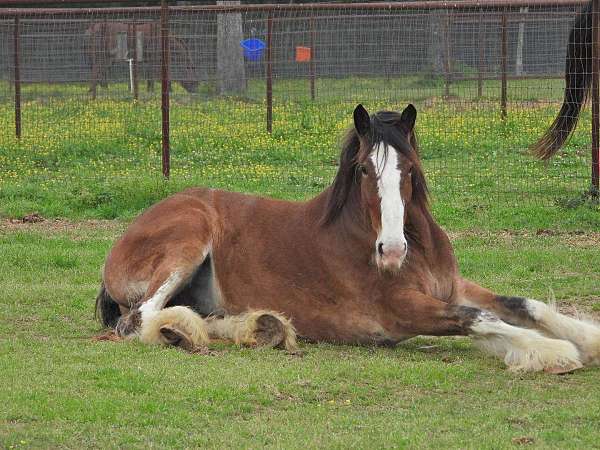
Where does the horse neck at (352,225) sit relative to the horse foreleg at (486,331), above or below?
above

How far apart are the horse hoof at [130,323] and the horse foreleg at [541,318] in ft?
6.14

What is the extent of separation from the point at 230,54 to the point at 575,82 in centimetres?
844

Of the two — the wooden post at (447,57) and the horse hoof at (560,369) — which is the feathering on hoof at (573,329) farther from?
the wooden post at (447,57)

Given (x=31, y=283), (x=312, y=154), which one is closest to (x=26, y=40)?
(x=312, y=154)

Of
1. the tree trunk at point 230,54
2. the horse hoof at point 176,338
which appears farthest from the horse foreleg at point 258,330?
the tree trunk at point 230,54

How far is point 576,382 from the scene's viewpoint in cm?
555

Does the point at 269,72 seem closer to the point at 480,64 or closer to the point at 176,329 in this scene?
the point at 480,64

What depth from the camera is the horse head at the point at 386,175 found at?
5.87 meters

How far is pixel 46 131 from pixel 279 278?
10934 mm

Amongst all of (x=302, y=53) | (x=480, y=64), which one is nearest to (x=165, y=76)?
(x=302, y=53)

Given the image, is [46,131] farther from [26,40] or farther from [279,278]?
[279,278]

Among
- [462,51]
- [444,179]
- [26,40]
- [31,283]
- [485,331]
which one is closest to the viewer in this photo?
[485,331]

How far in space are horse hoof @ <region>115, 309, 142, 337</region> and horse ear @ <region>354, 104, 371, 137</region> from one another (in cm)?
168

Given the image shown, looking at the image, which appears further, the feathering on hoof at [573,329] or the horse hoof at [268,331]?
the horse hoof at [268,331]
